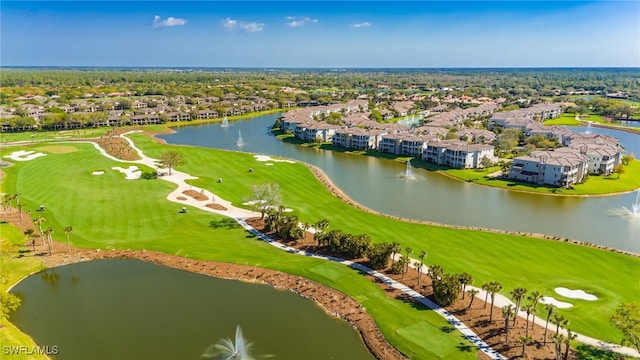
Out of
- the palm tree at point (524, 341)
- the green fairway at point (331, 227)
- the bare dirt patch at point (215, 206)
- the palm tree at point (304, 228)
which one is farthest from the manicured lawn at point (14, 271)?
the palm tree at point (524, 341)

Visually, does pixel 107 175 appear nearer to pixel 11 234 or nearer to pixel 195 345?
pixel 11 234

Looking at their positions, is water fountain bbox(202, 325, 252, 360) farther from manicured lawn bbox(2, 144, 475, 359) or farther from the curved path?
the curved path

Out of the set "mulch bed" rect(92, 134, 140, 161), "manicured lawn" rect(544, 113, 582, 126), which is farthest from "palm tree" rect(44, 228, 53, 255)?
"manicured lawn" rect(544, 113, 582, 126)

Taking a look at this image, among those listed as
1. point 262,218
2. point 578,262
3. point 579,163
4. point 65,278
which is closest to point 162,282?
point 65,278

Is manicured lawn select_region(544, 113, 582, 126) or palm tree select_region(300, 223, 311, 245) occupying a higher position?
manicured lawn select_region(544, 113, 582, 126)

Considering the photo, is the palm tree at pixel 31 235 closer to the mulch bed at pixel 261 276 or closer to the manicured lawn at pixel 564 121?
the mulch bed at pixel 261 276

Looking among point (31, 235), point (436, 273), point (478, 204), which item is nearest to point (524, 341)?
point (436, 273)
